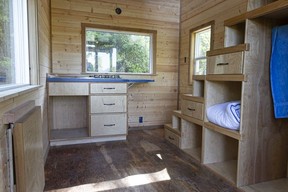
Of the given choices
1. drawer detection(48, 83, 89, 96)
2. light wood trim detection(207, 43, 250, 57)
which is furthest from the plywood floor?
light wood trim detection(207, 43, 250, 57)

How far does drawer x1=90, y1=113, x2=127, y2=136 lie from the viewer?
113 inches

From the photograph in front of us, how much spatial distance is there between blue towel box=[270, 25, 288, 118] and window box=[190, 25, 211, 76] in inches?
63.3

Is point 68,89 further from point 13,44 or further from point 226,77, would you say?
point 226,77

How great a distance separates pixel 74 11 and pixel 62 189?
2.69 m

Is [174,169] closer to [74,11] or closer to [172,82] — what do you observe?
[172,82]

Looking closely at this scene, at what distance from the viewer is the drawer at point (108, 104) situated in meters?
2.85

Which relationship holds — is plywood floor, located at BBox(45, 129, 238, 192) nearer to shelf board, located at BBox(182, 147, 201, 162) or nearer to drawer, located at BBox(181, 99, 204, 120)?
shelf board, located at BBox(182, 147, 201, 162)

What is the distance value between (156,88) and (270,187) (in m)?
2.47

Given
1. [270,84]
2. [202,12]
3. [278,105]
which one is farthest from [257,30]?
[202,12]

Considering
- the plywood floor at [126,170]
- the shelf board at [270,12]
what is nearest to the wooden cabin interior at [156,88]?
the shelf board at [270,12]

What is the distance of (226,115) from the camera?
190 centimetres

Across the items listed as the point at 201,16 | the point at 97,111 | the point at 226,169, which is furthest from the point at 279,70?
the point at 97,111

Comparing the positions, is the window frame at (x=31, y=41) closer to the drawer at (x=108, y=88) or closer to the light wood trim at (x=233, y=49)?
the drawer at (x=108, y=88)

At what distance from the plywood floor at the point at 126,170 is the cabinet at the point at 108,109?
22cm
